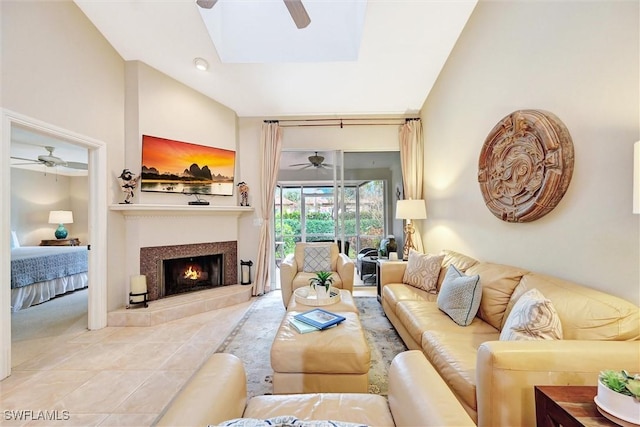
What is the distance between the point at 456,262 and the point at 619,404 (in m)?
1.83

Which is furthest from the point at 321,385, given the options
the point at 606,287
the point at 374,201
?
the point at 374,201

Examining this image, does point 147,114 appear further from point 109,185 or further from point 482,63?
point 482,63

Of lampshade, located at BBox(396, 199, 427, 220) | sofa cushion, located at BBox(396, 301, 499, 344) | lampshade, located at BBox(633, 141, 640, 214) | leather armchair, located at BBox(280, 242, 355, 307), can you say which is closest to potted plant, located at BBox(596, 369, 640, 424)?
lampshade, located at BBox(633, 141, 640, 214)

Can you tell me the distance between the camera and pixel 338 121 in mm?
→ 4402

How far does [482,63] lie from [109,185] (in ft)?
14.2

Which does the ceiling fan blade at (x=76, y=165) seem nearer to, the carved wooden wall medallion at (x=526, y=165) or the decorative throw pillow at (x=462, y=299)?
the decorative throw pillow at (x=462, y=299)

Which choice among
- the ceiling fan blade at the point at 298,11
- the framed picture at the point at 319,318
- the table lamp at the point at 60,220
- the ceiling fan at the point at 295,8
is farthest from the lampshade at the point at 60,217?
the ceiling fan blade at the point at 298,11

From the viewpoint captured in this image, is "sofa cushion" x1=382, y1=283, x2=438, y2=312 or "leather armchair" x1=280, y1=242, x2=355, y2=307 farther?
"leather armchair" x1=280, y1=242, x2=355, y2=307

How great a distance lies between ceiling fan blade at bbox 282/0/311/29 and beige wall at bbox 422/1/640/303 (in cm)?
175

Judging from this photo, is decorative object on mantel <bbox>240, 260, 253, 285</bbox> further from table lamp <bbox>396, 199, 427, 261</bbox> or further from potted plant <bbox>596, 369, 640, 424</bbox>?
potted plant <bbox>596, 369, 640, 424</bbox>

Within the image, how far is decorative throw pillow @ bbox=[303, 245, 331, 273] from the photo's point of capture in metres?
3.68

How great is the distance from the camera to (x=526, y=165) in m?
1.98

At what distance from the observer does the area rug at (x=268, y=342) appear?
194 cm

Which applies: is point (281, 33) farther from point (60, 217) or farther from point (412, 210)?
point (60, 217)
